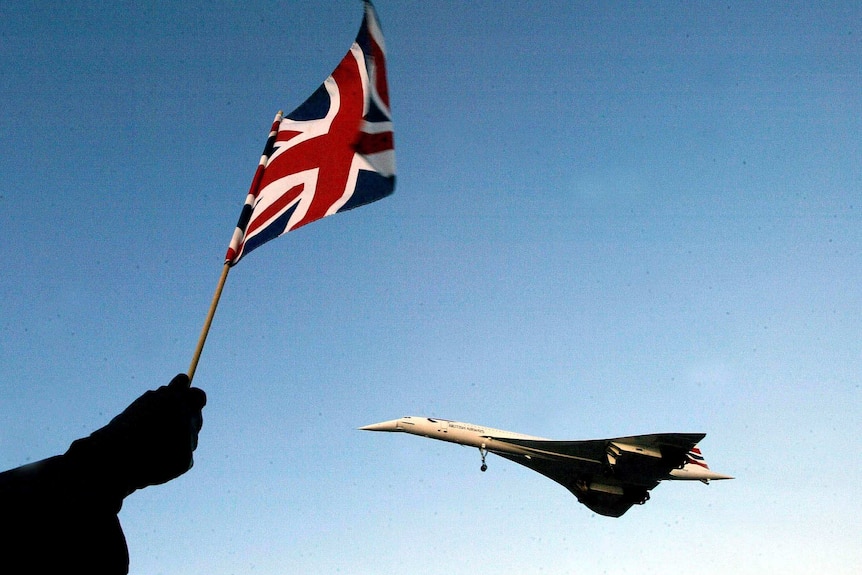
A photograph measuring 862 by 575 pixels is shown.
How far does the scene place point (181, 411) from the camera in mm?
3455

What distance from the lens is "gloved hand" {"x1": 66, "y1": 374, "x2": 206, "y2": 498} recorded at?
315 cm

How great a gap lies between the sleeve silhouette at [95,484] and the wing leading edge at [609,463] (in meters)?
36.5

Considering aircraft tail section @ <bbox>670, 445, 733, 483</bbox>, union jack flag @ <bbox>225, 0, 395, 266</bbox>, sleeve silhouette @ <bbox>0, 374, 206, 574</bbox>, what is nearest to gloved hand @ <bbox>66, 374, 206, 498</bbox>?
sleeve silhouette @ <bbox>0, 374, 206, 574</bbox>

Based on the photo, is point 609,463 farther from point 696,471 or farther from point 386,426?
point 386,426

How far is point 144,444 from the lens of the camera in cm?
328

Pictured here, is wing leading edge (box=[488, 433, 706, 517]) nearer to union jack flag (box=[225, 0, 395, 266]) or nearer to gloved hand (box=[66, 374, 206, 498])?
union jack flag (box=[225, 0, 395, 266])

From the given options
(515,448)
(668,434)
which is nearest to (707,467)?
(668,434)

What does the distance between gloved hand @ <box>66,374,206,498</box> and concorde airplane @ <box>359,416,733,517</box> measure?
3629cm

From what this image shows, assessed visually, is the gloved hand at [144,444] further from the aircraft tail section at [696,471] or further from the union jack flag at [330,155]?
the aircraft tail section at [696,471]

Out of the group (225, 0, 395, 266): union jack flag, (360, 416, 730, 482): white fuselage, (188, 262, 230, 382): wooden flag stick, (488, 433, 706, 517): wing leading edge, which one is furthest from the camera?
(360, 416, 730, 482): white fuselage

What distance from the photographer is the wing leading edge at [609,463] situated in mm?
37438

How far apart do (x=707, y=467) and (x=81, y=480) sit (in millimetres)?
47425

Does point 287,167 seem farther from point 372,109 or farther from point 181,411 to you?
point 181,411

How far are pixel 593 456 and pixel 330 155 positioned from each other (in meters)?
35.5
